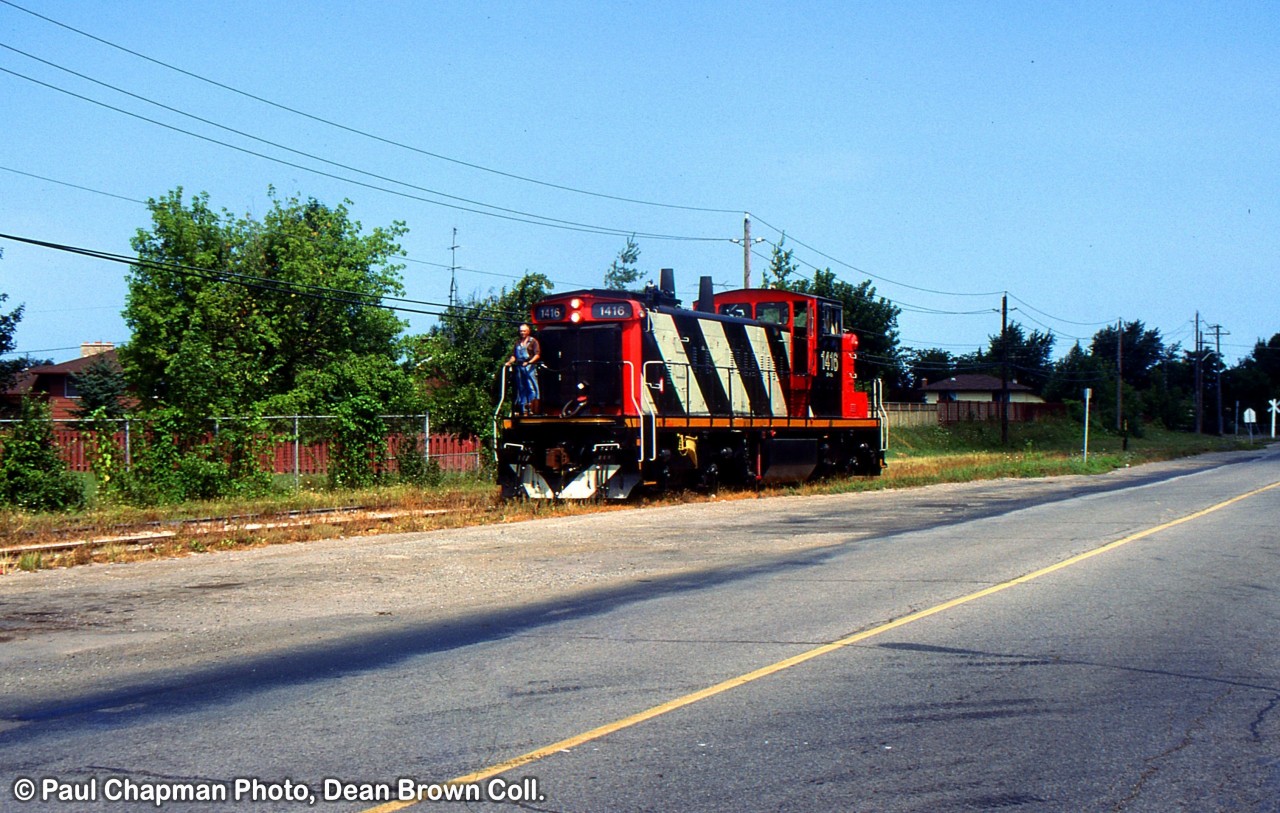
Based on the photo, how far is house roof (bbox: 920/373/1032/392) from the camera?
103562 millimetres

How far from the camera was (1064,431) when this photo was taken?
77125 mm

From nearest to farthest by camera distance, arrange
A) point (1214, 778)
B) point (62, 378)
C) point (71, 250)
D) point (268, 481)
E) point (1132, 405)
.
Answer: point (1214, 778), point (71, 250), point (268, 481), point (62, 378), point (1132, 405)

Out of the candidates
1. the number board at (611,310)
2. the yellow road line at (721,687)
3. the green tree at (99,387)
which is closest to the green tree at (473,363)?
the number board at (611,310)

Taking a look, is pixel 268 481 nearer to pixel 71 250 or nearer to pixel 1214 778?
pixel 71 250

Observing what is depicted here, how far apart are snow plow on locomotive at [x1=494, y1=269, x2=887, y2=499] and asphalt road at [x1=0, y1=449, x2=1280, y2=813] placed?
297 inches

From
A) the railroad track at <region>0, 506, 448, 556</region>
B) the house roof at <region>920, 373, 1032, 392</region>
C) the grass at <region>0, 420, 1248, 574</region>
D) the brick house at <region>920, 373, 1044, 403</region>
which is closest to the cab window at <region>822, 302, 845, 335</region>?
the grass at <region>0, 420, 1248, 574</region>

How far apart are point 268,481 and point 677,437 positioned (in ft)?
29.4

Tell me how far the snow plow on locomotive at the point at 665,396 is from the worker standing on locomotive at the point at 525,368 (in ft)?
1.19

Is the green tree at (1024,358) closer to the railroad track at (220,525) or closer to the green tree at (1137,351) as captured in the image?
the green tree at (1137,351)

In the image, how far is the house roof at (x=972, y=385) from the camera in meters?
104

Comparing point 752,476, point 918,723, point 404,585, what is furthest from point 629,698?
point 752,476

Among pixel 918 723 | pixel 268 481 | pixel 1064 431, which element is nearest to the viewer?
pixel 918 723

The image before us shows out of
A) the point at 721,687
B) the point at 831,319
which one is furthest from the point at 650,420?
the point at 721,687

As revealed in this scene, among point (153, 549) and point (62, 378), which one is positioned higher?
point (62, 378)
